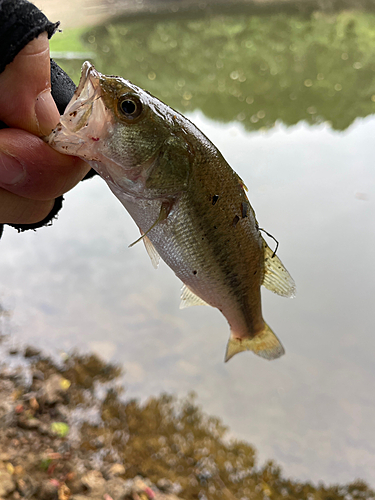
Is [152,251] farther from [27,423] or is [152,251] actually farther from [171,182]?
[27,423]

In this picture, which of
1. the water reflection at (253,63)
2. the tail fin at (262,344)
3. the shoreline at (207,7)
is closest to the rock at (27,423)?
the tail fin at (262,344)

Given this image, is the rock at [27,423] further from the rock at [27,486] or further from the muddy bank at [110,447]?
the rock at [27,486]

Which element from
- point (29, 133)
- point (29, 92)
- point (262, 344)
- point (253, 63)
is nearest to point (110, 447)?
point (262, 344)

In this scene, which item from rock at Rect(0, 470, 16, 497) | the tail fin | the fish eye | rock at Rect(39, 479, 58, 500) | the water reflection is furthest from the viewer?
the water reflection

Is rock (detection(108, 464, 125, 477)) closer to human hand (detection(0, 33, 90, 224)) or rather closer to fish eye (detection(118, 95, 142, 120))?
human hand (detection(0, 33, 90, 224))

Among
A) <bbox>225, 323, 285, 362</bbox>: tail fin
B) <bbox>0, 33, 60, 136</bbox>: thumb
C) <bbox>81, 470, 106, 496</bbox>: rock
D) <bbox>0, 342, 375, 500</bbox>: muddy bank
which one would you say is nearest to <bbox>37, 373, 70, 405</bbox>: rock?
<bbox>0, 342, 375, 500</bbox>: muddy bank
